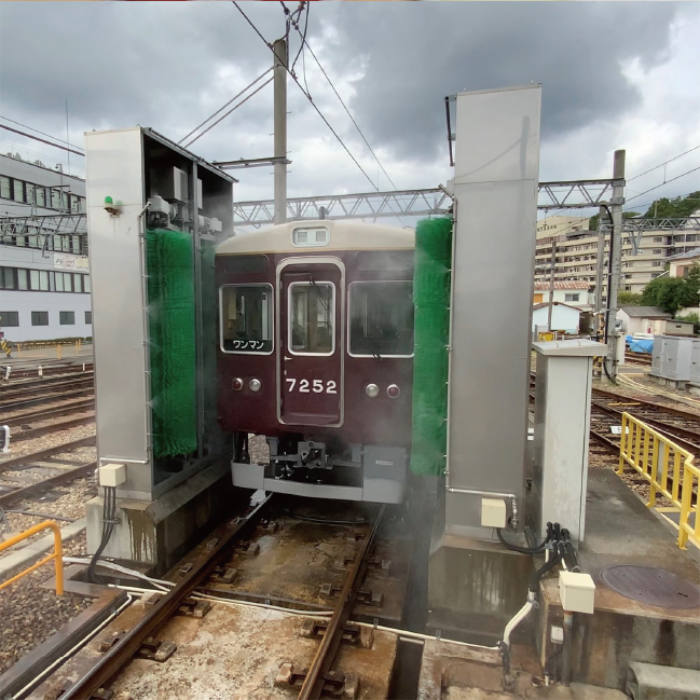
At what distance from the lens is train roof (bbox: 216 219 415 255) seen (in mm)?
5332

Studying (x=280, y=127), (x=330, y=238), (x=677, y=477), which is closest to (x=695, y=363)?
(x=677, y=477)

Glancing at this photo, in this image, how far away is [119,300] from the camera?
5.03 m

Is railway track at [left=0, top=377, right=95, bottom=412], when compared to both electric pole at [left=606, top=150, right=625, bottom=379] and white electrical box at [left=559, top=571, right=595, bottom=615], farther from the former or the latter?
electric pole at [left=606, top=150, right=625, bottom=379]

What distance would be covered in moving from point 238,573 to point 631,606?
3.64 metres

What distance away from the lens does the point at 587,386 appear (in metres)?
4.24

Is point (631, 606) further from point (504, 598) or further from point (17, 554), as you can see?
point (17, 554)


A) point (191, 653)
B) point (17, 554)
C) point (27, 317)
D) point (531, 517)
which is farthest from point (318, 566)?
point (27, 317)

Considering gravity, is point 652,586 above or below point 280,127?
below

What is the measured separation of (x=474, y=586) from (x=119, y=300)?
424 centimetres

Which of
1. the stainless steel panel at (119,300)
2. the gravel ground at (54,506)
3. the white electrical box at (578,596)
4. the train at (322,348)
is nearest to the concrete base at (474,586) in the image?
the white electrical box at (578,596)

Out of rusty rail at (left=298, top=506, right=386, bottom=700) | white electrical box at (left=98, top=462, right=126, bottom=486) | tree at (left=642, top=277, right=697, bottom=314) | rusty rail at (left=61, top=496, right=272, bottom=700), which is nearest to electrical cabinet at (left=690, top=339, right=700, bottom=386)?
rusty rail at (left=298, top=506, right=386, bottom=700)

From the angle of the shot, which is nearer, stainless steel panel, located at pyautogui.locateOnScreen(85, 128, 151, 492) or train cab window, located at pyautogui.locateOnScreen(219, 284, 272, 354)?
stainless steel panel, located at pyautogui.locateOnScreen(85, 128, 151, 492)

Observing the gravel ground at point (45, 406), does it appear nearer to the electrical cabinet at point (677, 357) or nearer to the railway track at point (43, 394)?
the railway track at point (43, 394)

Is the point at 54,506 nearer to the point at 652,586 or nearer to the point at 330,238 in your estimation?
the point at 330,238
